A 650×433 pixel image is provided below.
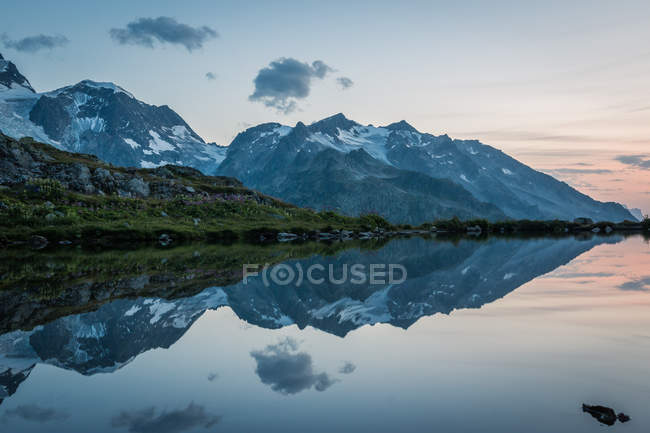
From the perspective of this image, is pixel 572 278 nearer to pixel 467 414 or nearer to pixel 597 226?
pixel 467 414

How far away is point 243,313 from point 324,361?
7366 mm

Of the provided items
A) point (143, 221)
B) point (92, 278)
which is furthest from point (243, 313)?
point (143, 221)

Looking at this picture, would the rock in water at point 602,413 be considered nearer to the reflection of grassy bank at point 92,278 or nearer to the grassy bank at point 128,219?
the reflection of grassy bank at point 92,278

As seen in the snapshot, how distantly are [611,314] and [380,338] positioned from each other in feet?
32.5

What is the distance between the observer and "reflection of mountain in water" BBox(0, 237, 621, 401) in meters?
12.8

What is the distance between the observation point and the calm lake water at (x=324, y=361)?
8.67 metres

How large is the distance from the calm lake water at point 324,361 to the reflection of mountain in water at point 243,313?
94mm

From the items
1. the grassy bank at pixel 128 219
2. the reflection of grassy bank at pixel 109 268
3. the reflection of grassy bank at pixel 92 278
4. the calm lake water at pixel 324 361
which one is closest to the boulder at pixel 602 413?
the calm lake water at pixel 324 361

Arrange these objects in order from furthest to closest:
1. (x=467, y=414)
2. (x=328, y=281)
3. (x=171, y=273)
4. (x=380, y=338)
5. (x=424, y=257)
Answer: (x=424, y=257) → (x=171, y=273) → (x=328, y=281) → (x=380, y=338) → (x=467, y=414)

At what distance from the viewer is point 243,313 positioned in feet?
61.0

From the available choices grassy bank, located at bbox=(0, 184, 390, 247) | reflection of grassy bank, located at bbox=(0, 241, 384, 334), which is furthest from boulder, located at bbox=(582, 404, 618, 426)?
grassy bank, located at bbox=(0, 184, 390, 247)

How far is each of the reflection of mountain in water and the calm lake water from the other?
94 millimetres

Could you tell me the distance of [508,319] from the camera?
55.3 ft

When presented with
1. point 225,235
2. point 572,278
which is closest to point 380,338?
point 572,278
